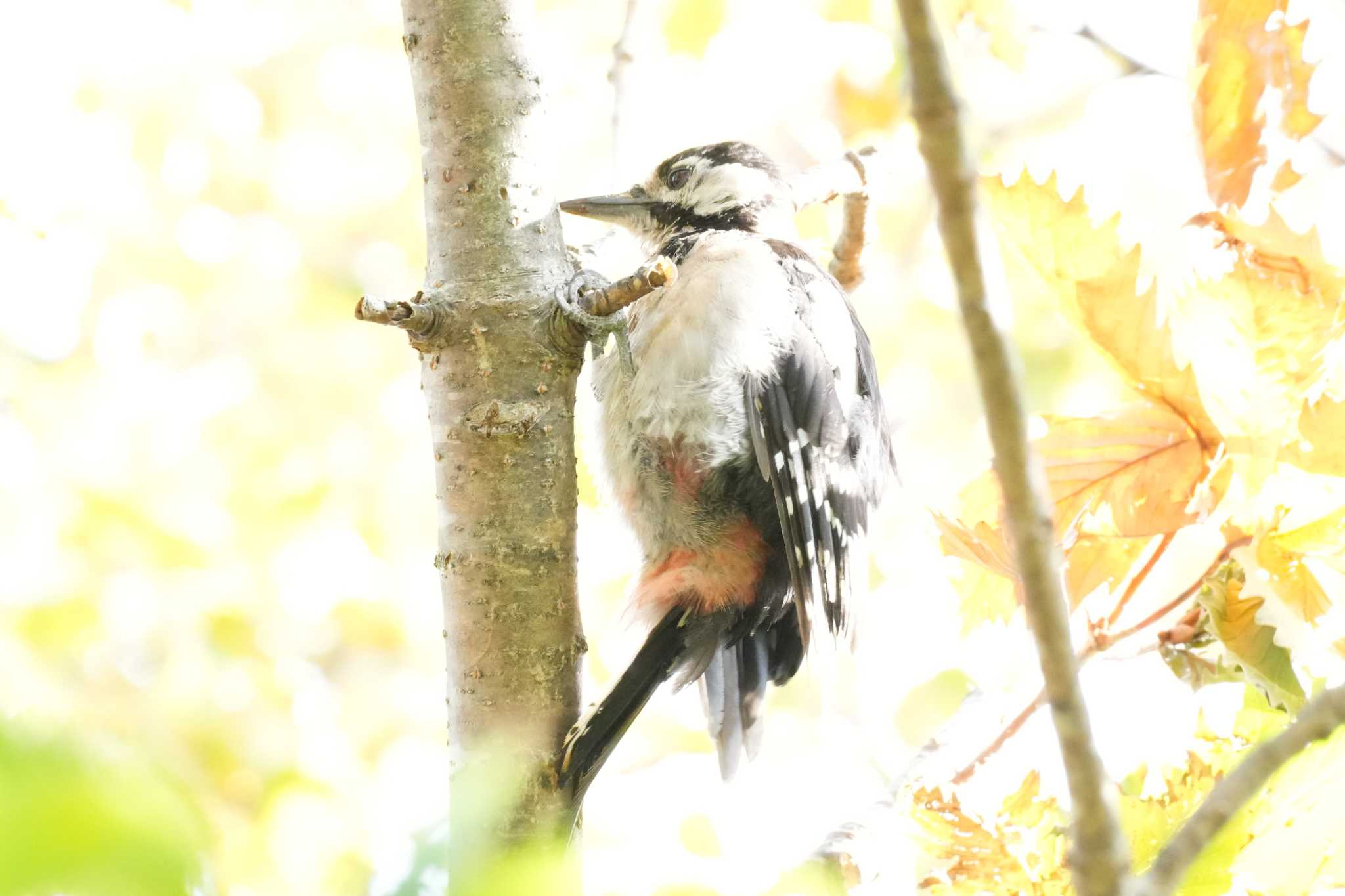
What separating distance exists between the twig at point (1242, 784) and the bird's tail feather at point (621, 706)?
81cm

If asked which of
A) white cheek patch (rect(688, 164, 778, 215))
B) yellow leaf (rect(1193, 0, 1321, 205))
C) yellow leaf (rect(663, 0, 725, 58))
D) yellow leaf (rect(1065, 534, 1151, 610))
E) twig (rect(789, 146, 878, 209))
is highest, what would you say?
yellow leaf (rect(663, 0, 725, 58))

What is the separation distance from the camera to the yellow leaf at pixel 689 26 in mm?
3365

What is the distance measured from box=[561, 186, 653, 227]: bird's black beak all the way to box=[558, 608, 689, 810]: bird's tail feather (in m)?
1.09

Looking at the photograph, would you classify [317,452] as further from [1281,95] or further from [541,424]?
[1281,95]

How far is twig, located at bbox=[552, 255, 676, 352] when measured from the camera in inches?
56.8

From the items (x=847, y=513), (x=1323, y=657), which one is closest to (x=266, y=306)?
(x=847, y=513)

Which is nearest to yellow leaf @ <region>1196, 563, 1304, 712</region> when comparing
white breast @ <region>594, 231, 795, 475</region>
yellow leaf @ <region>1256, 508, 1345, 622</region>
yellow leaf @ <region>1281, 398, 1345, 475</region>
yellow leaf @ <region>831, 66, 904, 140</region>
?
yellow leaf @ <region>1256, 508, 1345, 622</region>

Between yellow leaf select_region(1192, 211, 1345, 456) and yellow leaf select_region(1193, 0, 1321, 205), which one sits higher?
yellow leaf select_region(1193, 0, 1321, 205)

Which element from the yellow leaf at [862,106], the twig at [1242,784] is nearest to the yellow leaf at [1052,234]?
the twig at [1242,784]

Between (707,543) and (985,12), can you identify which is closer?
(707,543)

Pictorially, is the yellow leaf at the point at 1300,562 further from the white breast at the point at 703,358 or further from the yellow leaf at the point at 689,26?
the yellow leaf at the point at 689,26

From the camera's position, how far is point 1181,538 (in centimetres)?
185

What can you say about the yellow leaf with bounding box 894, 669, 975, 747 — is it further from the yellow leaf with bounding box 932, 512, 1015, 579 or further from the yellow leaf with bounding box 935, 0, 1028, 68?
the yellow leaf with bounding box 932, 512, 1015, 579

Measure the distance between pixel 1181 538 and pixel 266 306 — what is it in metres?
3.31
